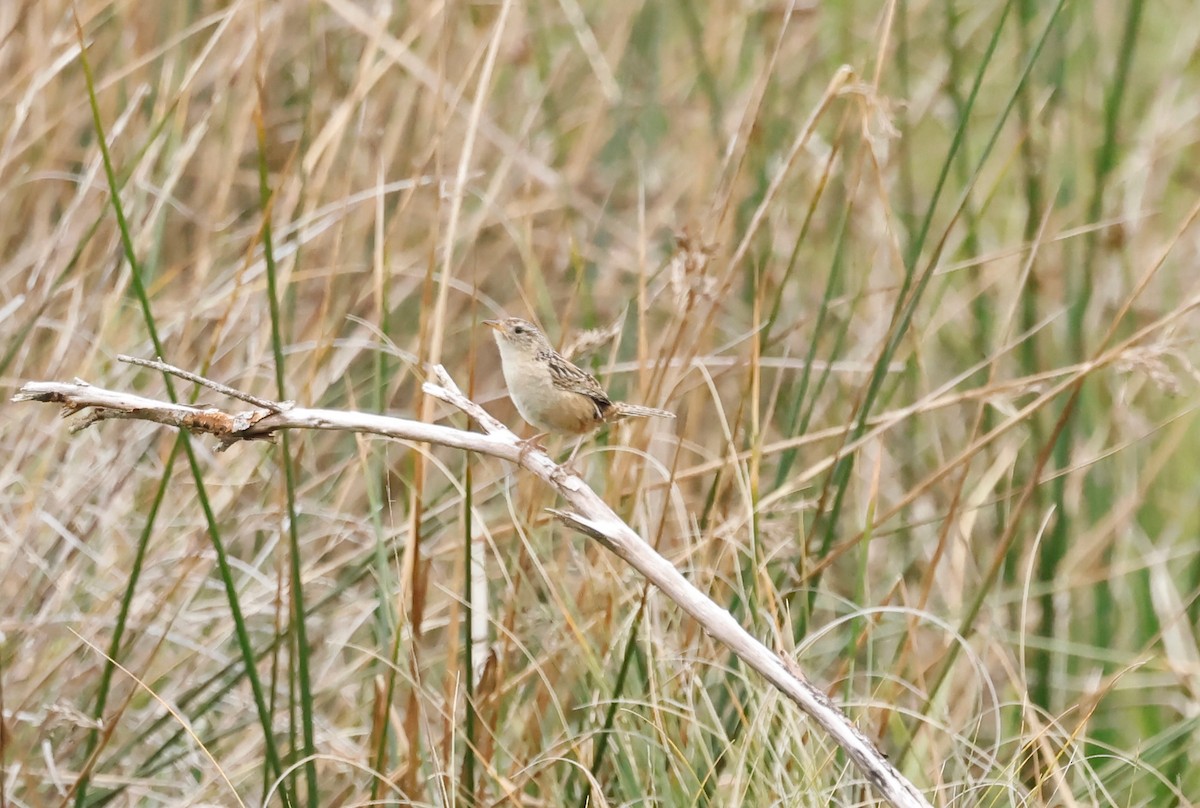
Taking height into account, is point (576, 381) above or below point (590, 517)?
below

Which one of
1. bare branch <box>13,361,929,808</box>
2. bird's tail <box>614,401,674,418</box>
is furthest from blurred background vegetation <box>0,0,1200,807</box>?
bare branch <box>13,361,929,808</box>

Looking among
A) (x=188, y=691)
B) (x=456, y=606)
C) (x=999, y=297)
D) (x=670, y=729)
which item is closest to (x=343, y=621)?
(x=188, y=691)

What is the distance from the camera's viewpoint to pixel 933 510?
10.5ft

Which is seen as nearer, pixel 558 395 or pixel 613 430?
pixel 558 395

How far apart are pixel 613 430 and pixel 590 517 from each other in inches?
36.1

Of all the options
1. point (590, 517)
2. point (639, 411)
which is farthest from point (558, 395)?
point (590, 517)

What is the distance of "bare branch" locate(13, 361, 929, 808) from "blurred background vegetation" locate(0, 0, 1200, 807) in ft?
0.90

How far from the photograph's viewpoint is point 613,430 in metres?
2.50

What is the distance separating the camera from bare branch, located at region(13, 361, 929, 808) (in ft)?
4.72

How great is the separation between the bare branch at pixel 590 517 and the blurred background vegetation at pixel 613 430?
0.27m

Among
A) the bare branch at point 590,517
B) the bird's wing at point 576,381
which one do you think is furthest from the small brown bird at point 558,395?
the bare branch at point 590,517

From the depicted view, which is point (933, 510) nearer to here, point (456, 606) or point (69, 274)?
point (456, 606)

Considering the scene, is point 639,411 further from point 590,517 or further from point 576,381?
point 590,517

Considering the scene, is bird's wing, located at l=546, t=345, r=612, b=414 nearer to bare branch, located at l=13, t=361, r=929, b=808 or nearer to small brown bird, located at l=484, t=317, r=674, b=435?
small brown bird, located at l=484, t=317, r=674, b=435
